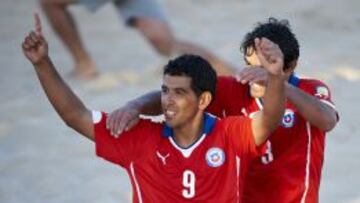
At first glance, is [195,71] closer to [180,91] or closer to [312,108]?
[180,91]

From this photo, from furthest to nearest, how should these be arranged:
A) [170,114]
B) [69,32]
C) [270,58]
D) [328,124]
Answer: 1. [69,32]
2. [328,124]
3. [170,114]
4. [270,58]

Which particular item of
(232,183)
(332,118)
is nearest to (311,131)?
(332,118)

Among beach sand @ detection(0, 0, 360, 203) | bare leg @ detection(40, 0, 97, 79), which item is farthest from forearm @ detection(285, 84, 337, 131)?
bare leg @ detection(40, 0, 97, 79)

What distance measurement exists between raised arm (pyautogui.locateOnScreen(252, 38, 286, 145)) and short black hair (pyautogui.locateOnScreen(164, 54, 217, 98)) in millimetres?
208

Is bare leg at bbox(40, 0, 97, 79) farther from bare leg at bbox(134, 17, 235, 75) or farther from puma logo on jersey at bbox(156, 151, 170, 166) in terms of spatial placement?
puma logo on jersey at bbox(156, 151, 170, 166)

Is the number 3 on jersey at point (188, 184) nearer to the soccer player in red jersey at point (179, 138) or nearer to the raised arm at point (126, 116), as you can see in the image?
the soccer player in red jersey at point (179, 138)

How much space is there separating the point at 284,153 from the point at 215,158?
378 millimetres

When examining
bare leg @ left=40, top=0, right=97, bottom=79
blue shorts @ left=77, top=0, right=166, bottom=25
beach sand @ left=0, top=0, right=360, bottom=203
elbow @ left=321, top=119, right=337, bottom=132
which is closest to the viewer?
elbow @ left=321, top=119, right=337, bottom=132

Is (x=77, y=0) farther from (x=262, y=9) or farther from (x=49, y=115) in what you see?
(x=262, y=9)

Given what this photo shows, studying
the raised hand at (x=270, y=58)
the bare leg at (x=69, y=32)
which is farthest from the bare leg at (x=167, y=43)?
the raised hand at (x=270, y=58)

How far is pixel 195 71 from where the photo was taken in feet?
11.5

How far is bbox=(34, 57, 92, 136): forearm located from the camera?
3512mm

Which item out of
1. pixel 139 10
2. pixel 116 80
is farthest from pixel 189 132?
pixel 116 80

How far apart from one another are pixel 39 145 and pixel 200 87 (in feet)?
10.4
